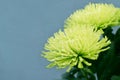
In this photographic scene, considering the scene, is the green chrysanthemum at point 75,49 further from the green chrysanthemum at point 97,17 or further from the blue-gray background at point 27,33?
the blue-gray background at point 27,33

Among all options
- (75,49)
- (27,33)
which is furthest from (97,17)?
(27,33)

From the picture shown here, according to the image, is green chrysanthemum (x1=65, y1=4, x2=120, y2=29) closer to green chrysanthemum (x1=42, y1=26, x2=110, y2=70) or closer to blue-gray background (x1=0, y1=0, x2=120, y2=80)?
green chrysanthemum (x1=42, y1=26, x2=110, y2=70)

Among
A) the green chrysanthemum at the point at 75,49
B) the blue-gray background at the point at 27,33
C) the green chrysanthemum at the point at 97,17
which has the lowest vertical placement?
the green chrysanthemum at the point at 75,49

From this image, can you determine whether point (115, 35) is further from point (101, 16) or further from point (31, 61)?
point (31, 61)

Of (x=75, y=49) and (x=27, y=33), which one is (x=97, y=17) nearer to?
(x=75, y=49)

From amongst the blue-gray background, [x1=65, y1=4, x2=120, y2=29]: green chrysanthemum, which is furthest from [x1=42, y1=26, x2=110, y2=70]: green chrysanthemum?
the blue-gray background

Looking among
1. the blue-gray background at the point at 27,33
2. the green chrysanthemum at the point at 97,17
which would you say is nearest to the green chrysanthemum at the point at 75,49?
the green chrysanthemum at the point at 97,17
